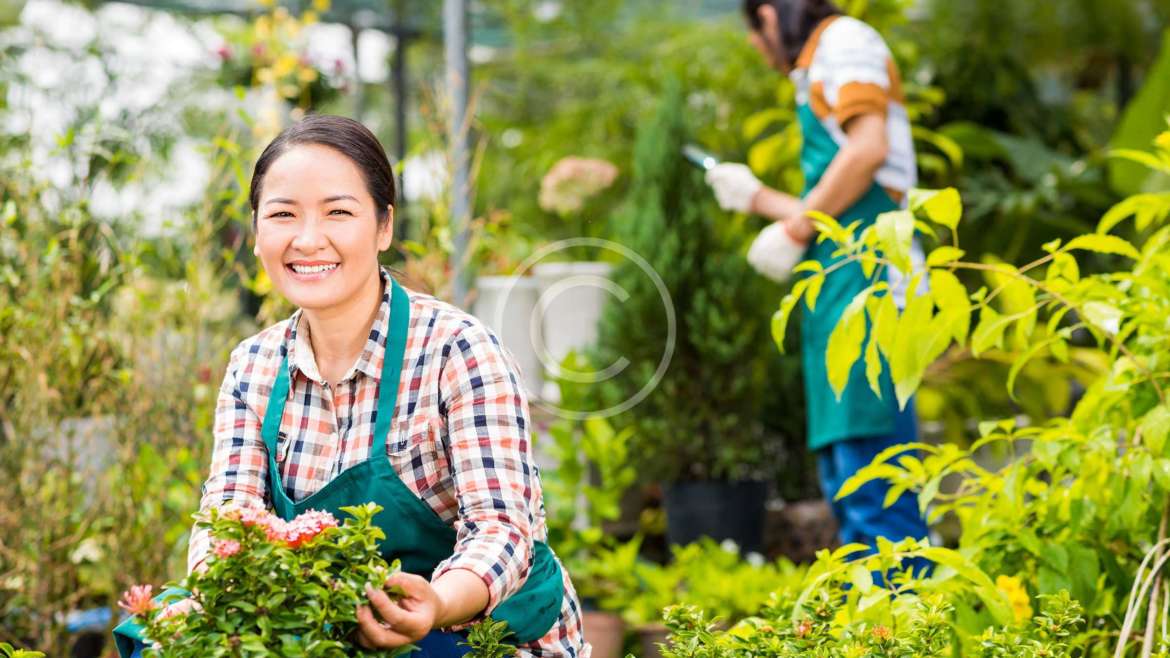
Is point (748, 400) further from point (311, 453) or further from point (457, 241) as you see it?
point (311, 453)

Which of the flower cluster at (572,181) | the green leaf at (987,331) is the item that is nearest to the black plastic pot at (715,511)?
the flower cluster at (572,181)

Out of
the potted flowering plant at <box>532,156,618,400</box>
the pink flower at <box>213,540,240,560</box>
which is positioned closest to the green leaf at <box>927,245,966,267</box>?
the pink flower at <box>213,540,240,560</box>

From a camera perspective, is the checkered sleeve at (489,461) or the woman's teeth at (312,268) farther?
the woman's teeth at (312,268)

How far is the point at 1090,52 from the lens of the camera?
7.11m

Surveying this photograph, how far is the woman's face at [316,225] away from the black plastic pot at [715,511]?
2.79 metres

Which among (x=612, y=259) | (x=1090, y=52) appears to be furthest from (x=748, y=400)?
(x=1090, y=52)

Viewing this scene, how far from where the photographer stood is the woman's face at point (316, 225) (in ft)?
5.33

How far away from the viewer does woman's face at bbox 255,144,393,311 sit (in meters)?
1.62

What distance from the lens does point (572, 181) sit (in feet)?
15.2

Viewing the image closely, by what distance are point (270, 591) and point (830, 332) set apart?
2.06 meters

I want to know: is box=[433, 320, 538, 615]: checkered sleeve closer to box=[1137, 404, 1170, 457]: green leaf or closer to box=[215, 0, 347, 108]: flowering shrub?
box=[1137, 404, 1170, 457]: green leaf

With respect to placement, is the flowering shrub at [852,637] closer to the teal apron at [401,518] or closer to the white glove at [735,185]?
the teal apron at [401,518]

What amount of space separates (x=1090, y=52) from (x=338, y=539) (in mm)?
6743

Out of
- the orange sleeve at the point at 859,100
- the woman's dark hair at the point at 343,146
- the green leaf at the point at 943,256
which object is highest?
the orange sleeve at the point at 859,100
